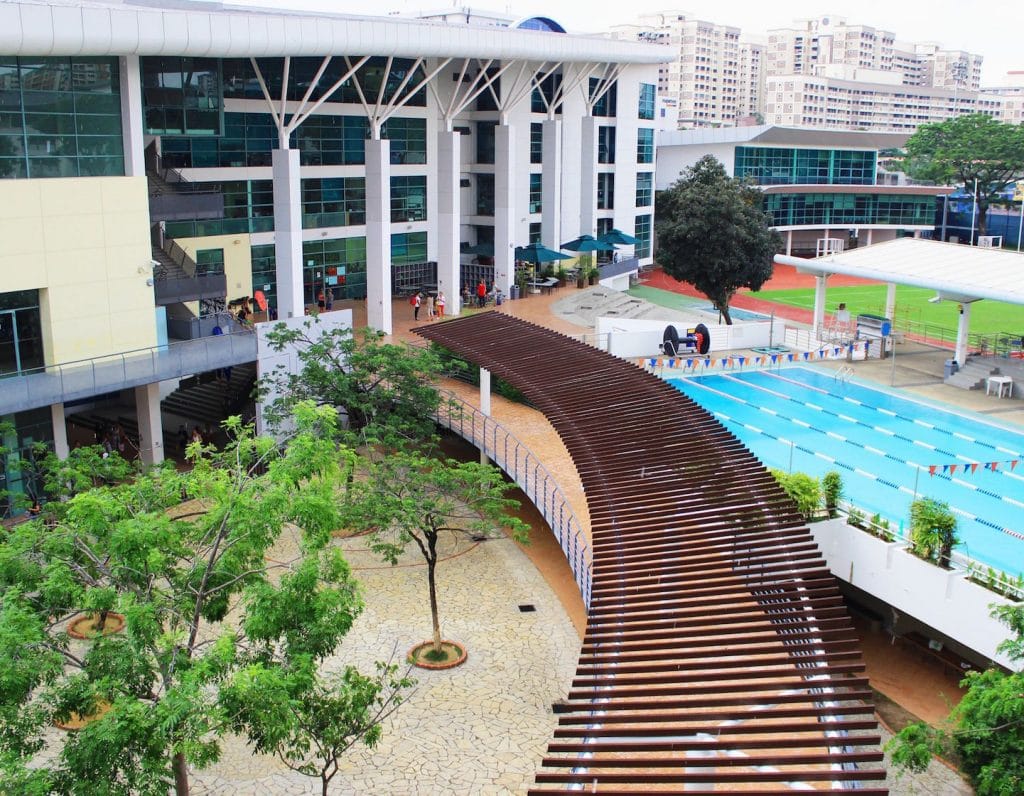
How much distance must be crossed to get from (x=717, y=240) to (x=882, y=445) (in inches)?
592

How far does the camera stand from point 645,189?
57375 millimetres

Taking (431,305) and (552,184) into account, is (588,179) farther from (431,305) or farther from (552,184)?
(431,305)

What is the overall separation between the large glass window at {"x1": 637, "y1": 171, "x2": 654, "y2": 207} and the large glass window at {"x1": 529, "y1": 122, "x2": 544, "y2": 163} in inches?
326

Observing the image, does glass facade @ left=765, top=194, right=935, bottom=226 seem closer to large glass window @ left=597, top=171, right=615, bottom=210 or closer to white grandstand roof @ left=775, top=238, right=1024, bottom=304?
large glass window @ left=597, top=171, right=615, bottom=210

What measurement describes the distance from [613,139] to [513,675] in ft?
128

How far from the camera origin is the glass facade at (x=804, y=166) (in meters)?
68.6

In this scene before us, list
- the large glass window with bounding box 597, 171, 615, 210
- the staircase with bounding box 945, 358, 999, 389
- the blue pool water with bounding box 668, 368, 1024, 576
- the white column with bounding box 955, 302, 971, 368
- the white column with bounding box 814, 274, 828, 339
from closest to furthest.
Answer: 1. the blue pool water with bounding box 668, 368, 1024, 576
2. the staircase with bounding box 945, 358, 999, 389
3. the white column with bounding box 955, 302, 971, 368
4. the white column with bounding box 814, 274, 828, 339
5. the large glass window with bounding box 597, 171, 615, 210

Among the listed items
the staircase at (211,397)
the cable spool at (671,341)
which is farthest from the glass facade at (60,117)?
the cable spool at (671,341)

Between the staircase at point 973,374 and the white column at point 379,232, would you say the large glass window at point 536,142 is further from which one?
the staircase at point 973,374

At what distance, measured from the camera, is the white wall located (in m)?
16.9

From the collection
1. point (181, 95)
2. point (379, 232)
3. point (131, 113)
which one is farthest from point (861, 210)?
point (131, 113)

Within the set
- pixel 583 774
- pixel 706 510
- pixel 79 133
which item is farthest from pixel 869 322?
pixel 583 774

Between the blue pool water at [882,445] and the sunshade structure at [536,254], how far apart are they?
13.9m

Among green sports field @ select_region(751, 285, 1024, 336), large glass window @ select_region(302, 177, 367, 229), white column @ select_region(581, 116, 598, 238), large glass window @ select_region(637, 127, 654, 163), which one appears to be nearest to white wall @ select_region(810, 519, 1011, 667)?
green sports field @ select_region(751, 285, 1024, 336)
